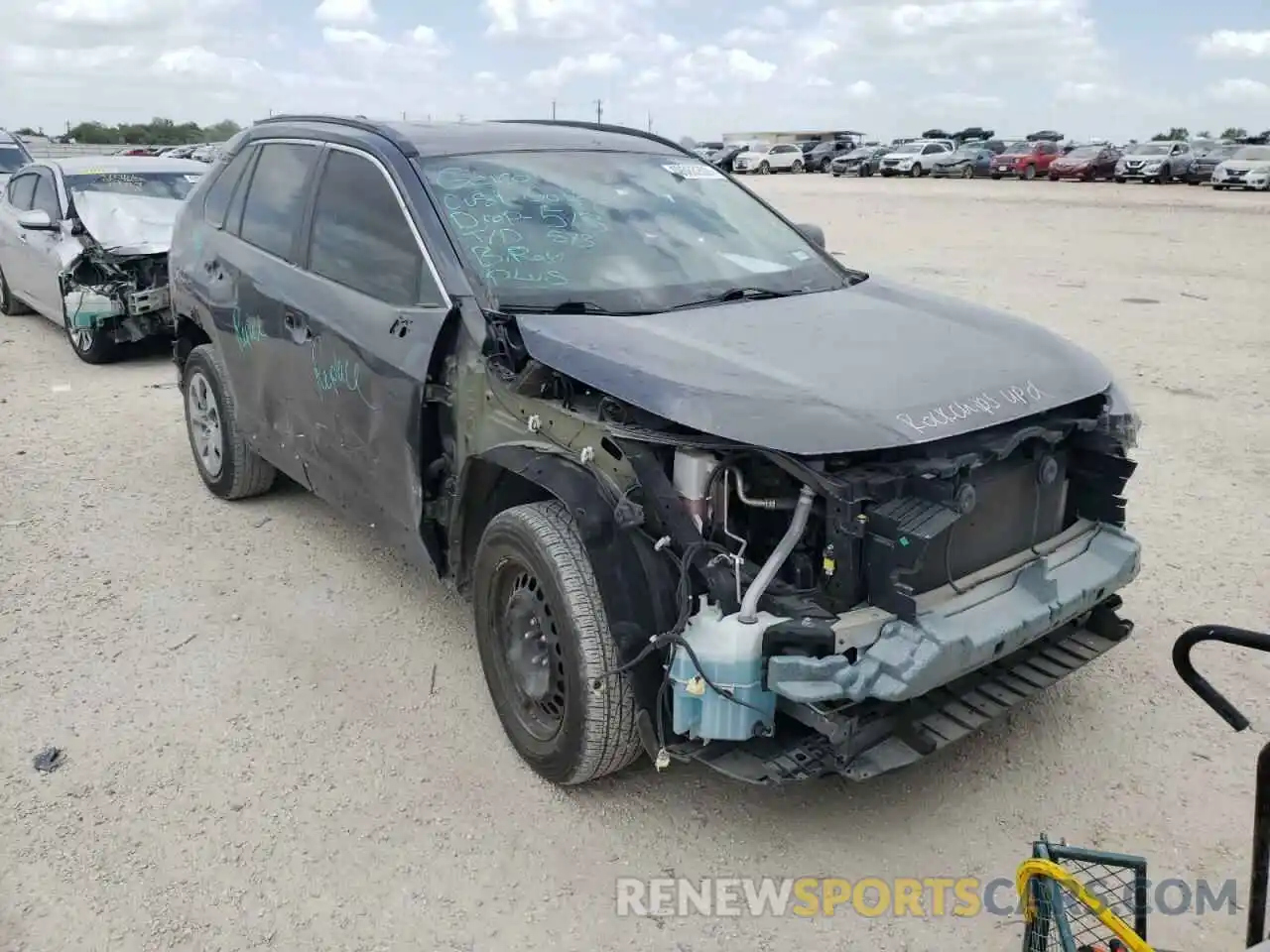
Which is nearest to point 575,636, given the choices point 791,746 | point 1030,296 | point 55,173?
point 791,746

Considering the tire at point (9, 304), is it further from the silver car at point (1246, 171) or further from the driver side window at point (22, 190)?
the silver car at point (1246, 171)

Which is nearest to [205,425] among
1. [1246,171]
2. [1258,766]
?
[1258,766]

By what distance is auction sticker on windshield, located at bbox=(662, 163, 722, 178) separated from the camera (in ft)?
15.3

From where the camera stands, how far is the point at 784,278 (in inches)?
164

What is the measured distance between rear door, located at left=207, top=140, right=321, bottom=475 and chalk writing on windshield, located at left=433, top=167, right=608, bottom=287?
0.94 m

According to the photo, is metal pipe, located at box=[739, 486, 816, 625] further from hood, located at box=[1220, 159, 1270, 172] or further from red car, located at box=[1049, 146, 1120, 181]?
red car, located at box=[1049, 146, 1120, 181]

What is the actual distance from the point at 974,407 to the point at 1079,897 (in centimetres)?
143

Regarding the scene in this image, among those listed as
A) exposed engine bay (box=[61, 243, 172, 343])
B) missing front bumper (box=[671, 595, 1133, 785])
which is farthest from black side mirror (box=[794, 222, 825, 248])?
exposed engine bay (box=[61, 243, 172, 343])

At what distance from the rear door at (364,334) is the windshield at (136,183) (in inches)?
251

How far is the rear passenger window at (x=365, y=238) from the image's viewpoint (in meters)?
3.81

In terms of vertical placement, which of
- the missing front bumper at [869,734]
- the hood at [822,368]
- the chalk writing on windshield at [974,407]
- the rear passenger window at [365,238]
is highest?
the rear passenger window at [365,238]

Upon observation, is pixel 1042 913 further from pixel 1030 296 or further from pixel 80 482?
pixel 1030 296

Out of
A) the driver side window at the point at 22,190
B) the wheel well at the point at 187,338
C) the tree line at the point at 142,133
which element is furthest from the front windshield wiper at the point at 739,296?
the tree line at the point at 142,133

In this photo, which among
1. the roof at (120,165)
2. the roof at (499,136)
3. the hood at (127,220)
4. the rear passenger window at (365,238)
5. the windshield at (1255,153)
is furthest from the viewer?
the windshield at (1255,153)
